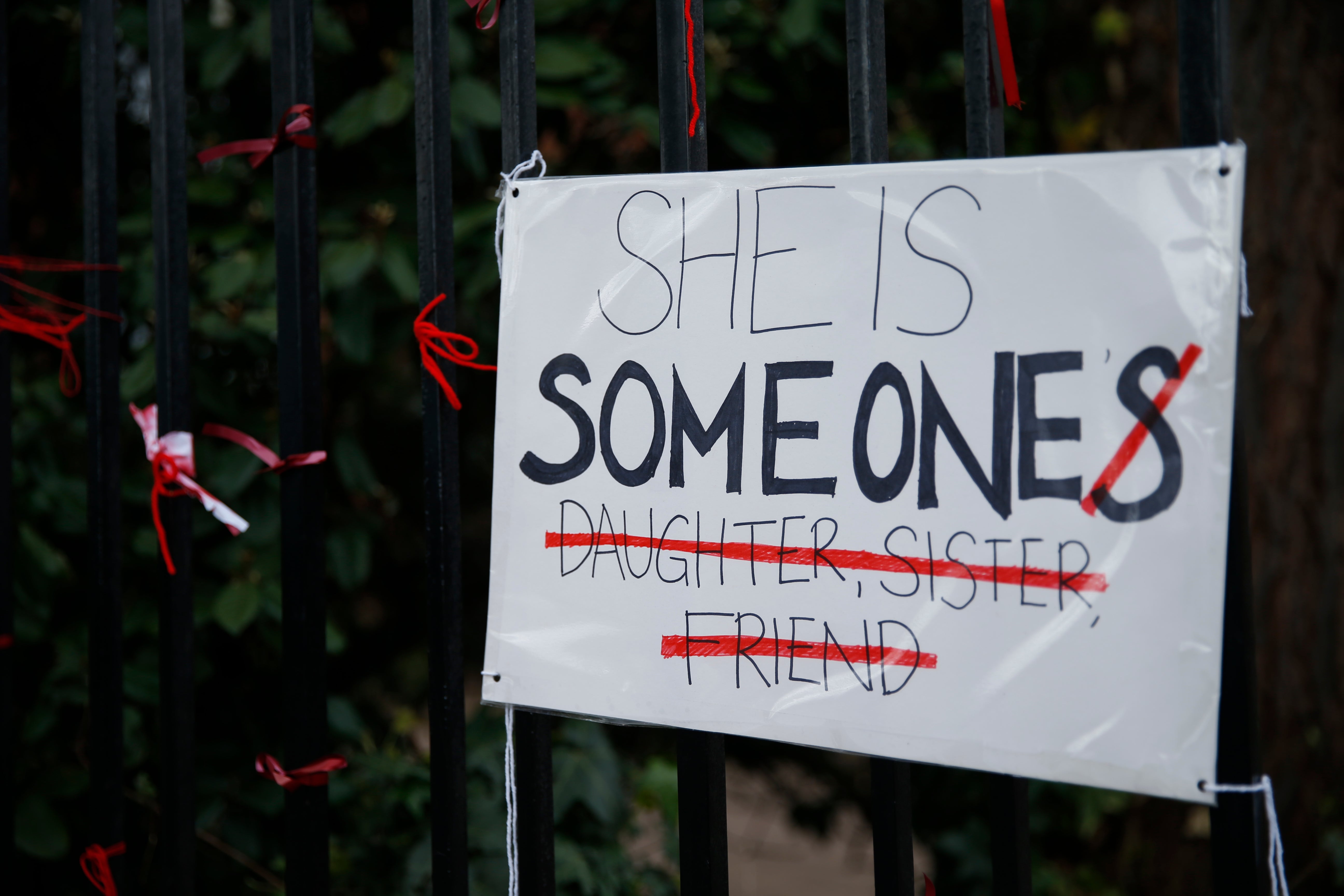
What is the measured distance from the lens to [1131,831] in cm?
231

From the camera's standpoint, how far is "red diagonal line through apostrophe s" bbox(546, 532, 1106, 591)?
882mm

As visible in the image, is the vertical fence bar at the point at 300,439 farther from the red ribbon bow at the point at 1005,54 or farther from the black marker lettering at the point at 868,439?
the red ribbon bow at the point at 1005,54

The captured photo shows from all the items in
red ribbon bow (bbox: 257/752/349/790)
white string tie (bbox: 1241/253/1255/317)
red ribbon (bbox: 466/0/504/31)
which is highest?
red ribbon (bbox: 466/0/504/31)

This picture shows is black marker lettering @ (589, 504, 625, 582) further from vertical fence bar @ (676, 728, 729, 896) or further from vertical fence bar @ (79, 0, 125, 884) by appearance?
vertical fence bar @ (79, 0, 125, 884)

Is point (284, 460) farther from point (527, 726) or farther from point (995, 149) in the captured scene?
point (995, 149)

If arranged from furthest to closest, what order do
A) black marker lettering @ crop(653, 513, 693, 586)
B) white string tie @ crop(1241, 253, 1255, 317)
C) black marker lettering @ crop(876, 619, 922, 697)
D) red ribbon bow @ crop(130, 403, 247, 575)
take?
red ribbon bow @ crop(130, 403, 247, 575), black marker lettering @ crop(653, 513, 693, 586), black marker lettering @ crop(876, 619, 922, 697), white string tie @ crop(1241, 253, 1255, 317)

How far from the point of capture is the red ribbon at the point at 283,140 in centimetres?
122

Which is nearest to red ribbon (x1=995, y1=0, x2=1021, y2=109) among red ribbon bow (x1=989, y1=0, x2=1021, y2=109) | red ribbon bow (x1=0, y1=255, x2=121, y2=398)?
red ribbon bow (x1=989, y1=0, x2=1021, y2=109)

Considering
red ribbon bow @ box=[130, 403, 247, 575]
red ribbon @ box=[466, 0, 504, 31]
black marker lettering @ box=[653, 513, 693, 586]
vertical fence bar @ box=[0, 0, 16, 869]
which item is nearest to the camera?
black marker lettering @ box=[653, 513, 693, 586]

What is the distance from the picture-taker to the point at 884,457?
95cm

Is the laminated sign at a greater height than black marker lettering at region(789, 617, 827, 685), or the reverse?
the laminated sign

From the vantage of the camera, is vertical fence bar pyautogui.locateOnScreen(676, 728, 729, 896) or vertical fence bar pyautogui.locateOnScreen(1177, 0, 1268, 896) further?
vertical fence bar pyautogui.locateOnScreen(676, 728, 729, 896)

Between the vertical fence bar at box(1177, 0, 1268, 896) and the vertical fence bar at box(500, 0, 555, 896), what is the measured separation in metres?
0.68

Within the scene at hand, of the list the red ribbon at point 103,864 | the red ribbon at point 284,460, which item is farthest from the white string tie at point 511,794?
the red ribbon at point 103,864
